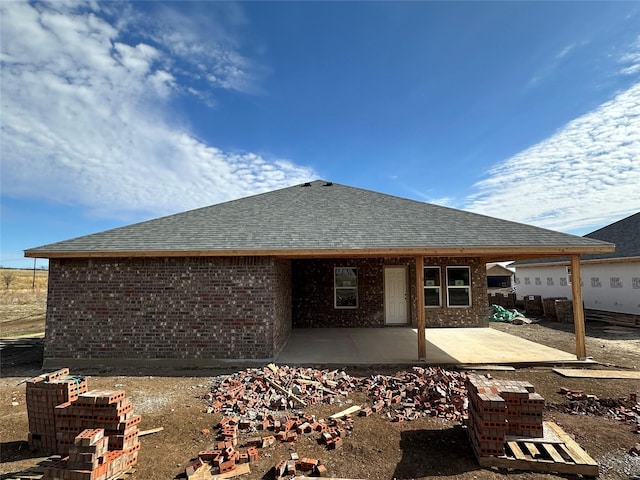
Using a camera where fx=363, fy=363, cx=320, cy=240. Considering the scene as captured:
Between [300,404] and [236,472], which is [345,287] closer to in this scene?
[300,404]

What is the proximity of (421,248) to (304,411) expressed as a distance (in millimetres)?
4302

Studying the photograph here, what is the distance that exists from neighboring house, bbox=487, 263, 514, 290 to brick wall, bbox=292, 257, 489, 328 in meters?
30.8

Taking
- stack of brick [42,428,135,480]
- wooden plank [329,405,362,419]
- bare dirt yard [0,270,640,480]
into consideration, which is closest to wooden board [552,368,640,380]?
bare dirt yard [0,270,640,480]

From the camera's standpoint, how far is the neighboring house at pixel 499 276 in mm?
42634

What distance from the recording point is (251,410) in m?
5.71

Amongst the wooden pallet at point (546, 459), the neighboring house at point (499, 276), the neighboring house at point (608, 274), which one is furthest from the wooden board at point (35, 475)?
the neighboring house at point (499, 276)

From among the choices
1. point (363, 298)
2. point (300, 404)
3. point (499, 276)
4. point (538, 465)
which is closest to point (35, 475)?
point (300, 404)

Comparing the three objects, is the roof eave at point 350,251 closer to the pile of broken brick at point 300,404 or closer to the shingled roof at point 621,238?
the pile of broken brick at point 300,404

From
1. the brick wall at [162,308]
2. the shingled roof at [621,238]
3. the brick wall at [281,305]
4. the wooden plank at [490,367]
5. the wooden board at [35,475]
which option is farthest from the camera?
the shingled roof at [621,238]

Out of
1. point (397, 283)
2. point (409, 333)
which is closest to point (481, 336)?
point (409, 333)

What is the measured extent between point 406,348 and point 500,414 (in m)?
5.67

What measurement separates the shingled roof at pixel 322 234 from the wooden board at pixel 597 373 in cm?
259

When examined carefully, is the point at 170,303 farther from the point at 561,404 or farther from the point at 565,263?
the point at 565,263

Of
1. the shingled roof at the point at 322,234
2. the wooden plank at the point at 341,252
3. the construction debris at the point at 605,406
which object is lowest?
the construction debris at the point at 605,406
